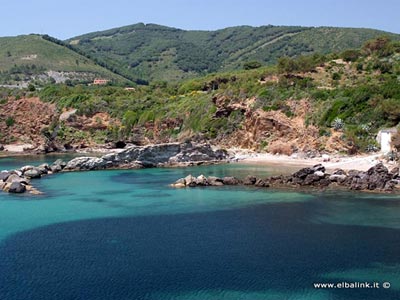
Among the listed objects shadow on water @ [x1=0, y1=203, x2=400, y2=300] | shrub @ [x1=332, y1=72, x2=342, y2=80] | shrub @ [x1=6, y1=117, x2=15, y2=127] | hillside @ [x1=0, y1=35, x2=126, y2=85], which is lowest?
shadow on water @ [x1=0, y1=203, x2=400, y2=300]

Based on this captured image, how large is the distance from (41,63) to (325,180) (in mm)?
113802

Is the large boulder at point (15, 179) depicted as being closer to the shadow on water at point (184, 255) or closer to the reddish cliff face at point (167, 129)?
the shadow on water at point (184, 255)

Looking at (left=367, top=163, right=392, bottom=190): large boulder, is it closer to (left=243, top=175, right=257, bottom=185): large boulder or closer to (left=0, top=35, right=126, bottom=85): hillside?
(left=243, top=175, right=257, bottom=185): large boulder

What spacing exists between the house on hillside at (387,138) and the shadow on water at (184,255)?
20377 mm

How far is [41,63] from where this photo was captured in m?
140

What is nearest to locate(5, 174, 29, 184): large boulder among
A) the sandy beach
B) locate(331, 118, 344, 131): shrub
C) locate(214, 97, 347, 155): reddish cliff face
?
the sandy beach

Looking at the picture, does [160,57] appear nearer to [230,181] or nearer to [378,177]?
[230,181]

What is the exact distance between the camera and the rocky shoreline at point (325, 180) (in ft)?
132

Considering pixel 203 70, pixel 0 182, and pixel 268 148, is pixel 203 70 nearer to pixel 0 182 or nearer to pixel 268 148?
pixel 268 148

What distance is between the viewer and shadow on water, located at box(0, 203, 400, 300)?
20.7 meters

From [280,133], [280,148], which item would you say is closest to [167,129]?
[280,133]

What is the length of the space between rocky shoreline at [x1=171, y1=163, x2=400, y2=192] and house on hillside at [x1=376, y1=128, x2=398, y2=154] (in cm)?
715

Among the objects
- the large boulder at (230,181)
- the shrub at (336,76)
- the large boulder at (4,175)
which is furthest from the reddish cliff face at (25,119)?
the shrub at (336,76)

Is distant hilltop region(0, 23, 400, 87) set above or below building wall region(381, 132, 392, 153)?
above
